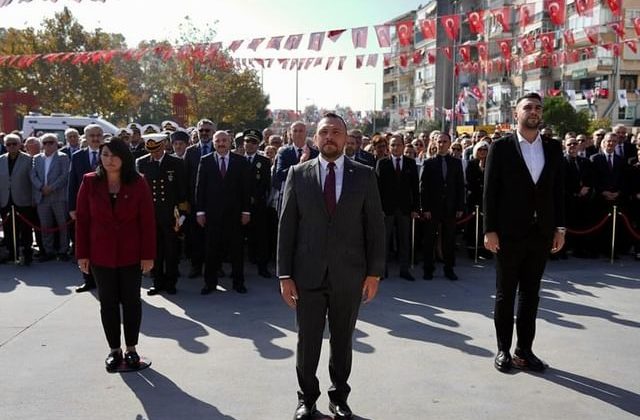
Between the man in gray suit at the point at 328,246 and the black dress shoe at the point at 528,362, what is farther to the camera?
the black dress shoe at the point at 528,362

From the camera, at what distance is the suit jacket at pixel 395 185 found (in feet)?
27.1

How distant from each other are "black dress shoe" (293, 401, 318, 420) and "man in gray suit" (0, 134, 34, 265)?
7104 millimetres

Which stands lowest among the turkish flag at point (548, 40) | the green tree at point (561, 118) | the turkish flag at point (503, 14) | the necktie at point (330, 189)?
the necktie at point (330, 189)

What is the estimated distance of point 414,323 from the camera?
6184 mm

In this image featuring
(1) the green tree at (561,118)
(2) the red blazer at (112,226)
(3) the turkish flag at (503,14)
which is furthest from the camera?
(1) the green tree at (561,118)

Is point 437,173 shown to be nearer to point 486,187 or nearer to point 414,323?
point 414,323

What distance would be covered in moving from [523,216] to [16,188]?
8078mm

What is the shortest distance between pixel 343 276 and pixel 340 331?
41cm

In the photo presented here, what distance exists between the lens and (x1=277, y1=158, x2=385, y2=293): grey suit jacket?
148 inches

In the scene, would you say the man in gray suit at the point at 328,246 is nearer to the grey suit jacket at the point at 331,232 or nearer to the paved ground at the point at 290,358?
the grey suit jacket at the point at 331,232

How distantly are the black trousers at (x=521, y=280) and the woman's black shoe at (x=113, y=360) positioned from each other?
3204 millimetres

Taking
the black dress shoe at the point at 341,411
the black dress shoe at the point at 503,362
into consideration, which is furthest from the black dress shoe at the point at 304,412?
the black dress shoe at the point at 503,362

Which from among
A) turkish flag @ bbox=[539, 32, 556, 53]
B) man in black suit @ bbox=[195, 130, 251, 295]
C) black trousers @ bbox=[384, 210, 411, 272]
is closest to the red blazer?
man in black suit @ bbox=[195, 130, 251, 295]

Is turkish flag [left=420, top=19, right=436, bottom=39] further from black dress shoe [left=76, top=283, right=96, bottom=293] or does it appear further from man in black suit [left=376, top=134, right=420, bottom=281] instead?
black dress shoe [left=76, top=283, right=96, bottom=293]
